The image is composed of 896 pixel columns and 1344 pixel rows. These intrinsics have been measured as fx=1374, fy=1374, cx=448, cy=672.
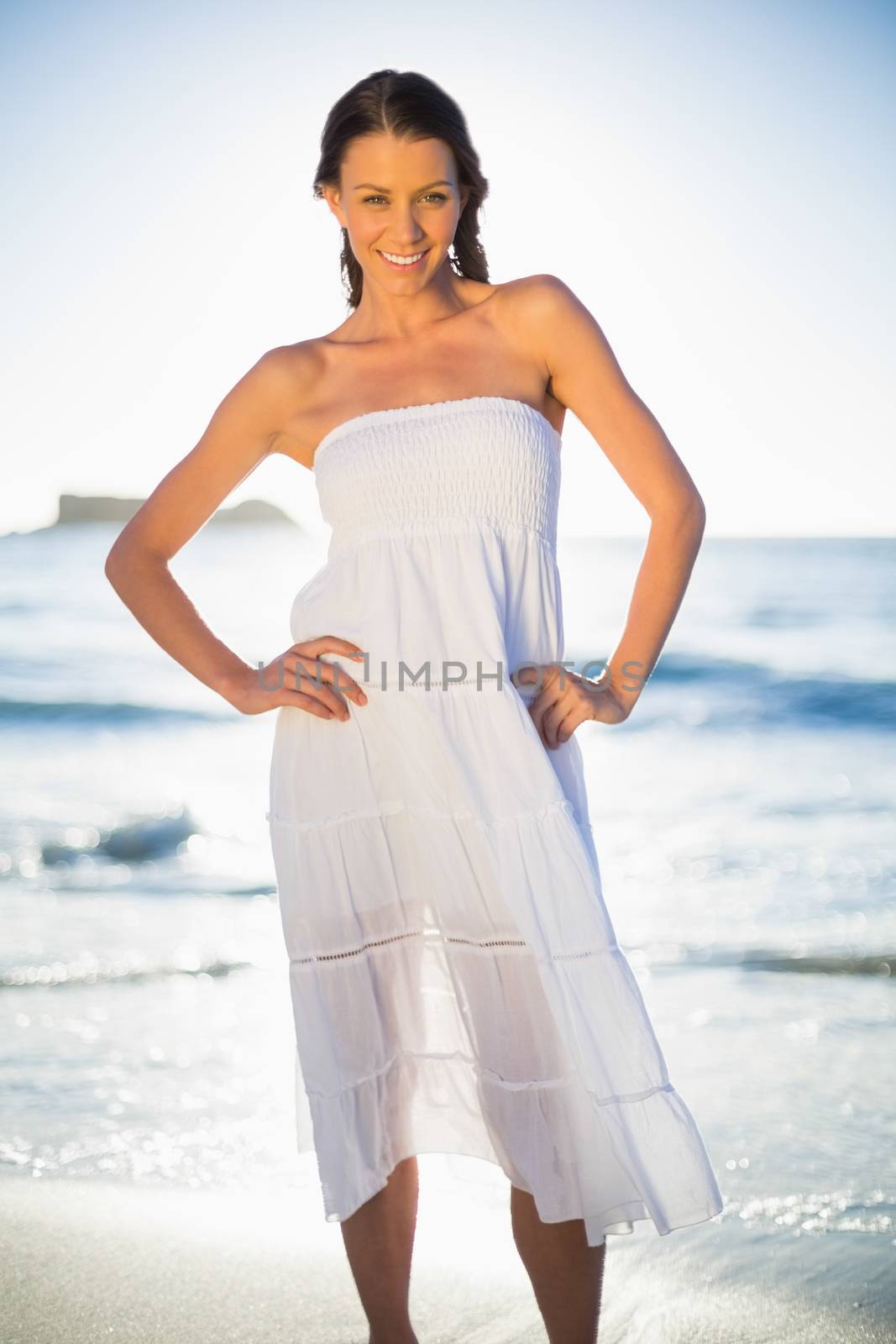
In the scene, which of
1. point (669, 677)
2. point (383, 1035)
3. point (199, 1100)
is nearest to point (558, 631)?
point (383, 1035)

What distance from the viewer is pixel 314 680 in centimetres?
238

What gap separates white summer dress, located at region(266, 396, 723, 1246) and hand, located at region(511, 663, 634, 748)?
4 cm

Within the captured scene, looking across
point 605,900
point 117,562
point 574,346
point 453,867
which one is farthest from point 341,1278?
point 574,346

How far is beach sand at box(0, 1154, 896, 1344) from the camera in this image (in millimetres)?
2928

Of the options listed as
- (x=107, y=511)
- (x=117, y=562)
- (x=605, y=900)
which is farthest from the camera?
(x=107, y=511)

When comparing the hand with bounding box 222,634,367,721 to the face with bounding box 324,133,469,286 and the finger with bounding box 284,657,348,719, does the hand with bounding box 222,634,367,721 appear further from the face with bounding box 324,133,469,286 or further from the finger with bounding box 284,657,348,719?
the face with bounding box 324,133,469,286

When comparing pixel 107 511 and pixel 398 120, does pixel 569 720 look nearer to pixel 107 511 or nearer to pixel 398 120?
pixel 398 120

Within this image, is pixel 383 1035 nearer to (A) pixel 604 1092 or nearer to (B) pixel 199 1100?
(A) pixel 604 1092

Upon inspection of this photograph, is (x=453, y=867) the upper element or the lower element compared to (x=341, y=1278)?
upper

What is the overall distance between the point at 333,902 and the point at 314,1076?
1.01 ft

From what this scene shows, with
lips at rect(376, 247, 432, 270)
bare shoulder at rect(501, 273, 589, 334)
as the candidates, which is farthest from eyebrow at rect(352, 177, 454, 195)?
bare shoulder at rect(501, 273, 589, 334)

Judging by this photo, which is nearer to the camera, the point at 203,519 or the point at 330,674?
the point at 330,674

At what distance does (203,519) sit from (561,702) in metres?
0.87

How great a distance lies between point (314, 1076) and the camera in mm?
2371
